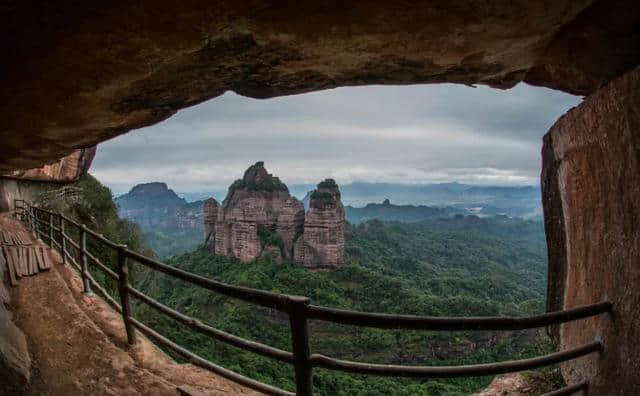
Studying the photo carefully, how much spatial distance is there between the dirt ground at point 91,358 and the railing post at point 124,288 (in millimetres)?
129

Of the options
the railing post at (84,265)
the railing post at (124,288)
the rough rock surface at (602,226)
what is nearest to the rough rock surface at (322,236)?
the railing post at (84,265)

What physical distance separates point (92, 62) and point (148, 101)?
27.6 inches

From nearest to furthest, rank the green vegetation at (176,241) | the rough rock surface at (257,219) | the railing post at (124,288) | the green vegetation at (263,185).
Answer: the railing post at (124,288)
the rough rock surface at (257,219)
the green vegetation at (263,185)
the green vegetation at (176,241)

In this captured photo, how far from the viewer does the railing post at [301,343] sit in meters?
1.86

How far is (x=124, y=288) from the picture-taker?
11.0 feet

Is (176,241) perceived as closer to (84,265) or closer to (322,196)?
(322,196)

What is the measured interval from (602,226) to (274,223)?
5019cm

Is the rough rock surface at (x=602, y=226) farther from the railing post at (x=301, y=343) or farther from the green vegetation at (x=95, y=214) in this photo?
the green vegetation at (x=95, y=214)

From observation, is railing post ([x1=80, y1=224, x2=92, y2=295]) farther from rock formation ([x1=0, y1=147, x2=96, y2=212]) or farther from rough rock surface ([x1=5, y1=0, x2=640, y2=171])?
rock formation ([x1=0, y1=147, x2=96, y2=212])

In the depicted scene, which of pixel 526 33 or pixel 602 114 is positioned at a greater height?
pixel 526 33

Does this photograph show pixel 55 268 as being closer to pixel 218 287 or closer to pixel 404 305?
pixel 218 287

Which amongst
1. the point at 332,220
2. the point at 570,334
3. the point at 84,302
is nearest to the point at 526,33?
the point at 570,334

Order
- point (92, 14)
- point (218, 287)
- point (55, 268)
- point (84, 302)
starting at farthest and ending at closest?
1. point (55, 268)
2. point (84, 302)
3. point (218, 287)
4. point (92, 14)

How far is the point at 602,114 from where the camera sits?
94.1 inches
